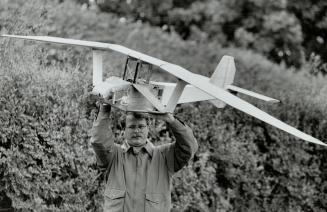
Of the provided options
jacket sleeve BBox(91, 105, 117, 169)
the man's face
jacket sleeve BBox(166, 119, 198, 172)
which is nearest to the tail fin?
jacket sleeve BBox(166, 119, 198, 172)

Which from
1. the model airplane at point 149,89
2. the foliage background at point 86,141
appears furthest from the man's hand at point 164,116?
the foliage background at point 86,141

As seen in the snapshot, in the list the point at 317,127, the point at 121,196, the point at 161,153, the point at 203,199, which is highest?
the point at 161,153

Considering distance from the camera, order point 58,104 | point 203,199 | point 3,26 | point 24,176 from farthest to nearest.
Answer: point 3,26 < point 203,199 < point 58,104 < point 24,176

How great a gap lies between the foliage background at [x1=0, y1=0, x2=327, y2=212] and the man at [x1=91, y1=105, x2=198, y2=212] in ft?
3.93

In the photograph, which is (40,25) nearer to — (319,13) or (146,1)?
(146,1)

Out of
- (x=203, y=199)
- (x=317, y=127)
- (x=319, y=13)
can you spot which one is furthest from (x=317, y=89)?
(x=319, y=13)

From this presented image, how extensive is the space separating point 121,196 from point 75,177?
4.84ft

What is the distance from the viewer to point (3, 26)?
6.89 m

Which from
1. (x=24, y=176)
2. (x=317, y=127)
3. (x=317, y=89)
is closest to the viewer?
(x=24, y=176)

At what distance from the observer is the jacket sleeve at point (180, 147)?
12.0 feet

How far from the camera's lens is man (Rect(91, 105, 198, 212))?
3.74 m

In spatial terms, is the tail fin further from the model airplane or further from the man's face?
the man's face

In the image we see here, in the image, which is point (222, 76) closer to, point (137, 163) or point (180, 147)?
point (180, 147)

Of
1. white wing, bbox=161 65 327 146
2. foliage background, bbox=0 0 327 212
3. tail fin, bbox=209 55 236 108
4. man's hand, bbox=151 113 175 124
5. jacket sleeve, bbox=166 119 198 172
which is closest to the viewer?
white wing, bbox=161 65 327 146
